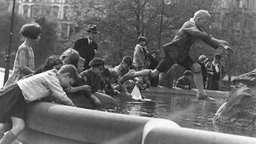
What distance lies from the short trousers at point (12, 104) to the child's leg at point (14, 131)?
0.05 m

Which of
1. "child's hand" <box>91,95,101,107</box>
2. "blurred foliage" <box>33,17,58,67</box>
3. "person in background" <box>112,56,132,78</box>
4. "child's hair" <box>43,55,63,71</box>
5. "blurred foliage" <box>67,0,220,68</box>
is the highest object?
"child's hair" <box>43,55,63,71</box>

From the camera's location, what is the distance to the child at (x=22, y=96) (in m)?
5.07

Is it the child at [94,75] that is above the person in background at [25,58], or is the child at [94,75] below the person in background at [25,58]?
below

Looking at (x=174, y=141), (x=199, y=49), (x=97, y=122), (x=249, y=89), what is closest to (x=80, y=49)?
(x=249, y=89)

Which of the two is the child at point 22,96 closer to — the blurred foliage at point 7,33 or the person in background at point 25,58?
the person in background at point 25,58

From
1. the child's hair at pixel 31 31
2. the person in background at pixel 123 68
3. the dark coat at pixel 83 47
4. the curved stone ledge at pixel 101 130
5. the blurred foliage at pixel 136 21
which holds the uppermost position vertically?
the child's hair at pixel 31 31

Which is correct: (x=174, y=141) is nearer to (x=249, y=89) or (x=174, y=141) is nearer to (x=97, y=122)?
(x=97, y=122)

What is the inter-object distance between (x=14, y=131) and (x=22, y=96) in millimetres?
386

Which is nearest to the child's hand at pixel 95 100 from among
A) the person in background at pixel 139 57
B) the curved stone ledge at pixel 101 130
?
the curved stone ledge at pixel 101 130

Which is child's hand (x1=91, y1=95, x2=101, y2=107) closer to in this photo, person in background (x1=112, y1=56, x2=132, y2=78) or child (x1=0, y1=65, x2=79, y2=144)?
child (x1=0, y1=65, x2=79, y2=144)

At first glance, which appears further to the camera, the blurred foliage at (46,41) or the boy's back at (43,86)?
the blurred foliage at (46,41)

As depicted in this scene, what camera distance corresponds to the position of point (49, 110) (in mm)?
4719

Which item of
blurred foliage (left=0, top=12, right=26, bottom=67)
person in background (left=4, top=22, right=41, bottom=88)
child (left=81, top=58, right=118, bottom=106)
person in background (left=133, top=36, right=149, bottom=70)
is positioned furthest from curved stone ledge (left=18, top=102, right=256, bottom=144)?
blurred foliage (left=0, top=12, right=26, bottom=67)

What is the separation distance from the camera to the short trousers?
16.7 ft
